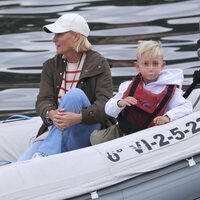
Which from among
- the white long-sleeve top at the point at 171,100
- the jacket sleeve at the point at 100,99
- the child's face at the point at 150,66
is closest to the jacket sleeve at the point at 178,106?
the white long-sleeve top at the point at 171,100

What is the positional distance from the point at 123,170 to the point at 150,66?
0.69m

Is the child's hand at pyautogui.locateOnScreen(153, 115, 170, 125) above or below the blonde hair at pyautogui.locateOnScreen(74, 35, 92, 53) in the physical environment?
below

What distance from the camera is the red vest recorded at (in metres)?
6.16

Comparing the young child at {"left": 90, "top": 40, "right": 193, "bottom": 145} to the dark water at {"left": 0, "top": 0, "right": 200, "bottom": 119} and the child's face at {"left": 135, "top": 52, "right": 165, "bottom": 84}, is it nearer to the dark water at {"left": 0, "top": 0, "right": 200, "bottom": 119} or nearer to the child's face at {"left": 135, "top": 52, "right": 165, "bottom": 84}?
the child's face at {"left": 135, "top": 52, "right": 165, "bottom": 84}

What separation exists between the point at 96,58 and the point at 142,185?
3.28 ft

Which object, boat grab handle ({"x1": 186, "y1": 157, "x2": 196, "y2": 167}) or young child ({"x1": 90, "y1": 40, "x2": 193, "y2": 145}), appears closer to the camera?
boat grab handle ({"x1": 186, "y1": 157, "x2": 196, "y2": 167})

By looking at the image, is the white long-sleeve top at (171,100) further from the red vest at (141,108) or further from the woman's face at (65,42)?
the woman's face at (65,42)

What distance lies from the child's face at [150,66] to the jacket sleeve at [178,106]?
181mm

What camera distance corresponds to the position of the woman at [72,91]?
A: 6.31m

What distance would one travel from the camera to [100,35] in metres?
13.1

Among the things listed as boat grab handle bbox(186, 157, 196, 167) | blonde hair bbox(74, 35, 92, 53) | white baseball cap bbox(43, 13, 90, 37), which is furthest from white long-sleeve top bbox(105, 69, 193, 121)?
→ white baseball cap bbox(43, 13, 90, 37)

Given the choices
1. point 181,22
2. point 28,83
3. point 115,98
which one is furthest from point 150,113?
point 181,22

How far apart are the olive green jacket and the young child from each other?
0.49 feet

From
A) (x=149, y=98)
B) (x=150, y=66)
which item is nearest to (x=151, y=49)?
(x=150, y=66)
